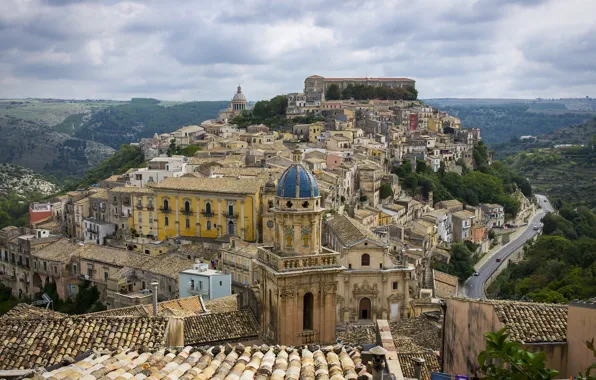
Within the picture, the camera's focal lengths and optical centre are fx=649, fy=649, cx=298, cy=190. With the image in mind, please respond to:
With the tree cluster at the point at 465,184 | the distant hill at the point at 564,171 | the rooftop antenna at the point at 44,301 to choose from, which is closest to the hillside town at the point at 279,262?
the rooftop antenna at the point at 44,301

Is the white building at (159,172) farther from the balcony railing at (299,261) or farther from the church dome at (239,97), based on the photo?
the church dome at (239,97)

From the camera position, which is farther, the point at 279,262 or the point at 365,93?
the point at 365,93

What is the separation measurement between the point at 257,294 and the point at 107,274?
24744 millimetres

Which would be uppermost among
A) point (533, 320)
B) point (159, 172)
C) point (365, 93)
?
point (365, 93)

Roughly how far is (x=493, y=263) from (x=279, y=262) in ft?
167

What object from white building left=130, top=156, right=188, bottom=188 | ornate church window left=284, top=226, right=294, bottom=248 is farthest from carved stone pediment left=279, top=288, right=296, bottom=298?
white building left=130, top=156, right=188, bottom=188

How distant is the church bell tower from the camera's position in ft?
64.6

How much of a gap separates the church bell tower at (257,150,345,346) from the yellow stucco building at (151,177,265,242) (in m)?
26.3

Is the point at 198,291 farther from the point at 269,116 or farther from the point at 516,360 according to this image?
the point at 269,116

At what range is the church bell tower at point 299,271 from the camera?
19.7 m

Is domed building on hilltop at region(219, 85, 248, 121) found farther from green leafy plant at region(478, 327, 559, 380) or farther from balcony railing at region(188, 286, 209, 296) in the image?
green leafy plant at region(478, 327, 559, 380)

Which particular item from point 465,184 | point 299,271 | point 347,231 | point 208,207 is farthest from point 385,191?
point 299,271

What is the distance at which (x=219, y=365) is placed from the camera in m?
10.1

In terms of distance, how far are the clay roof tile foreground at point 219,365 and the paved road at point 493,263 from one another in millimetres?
44712
